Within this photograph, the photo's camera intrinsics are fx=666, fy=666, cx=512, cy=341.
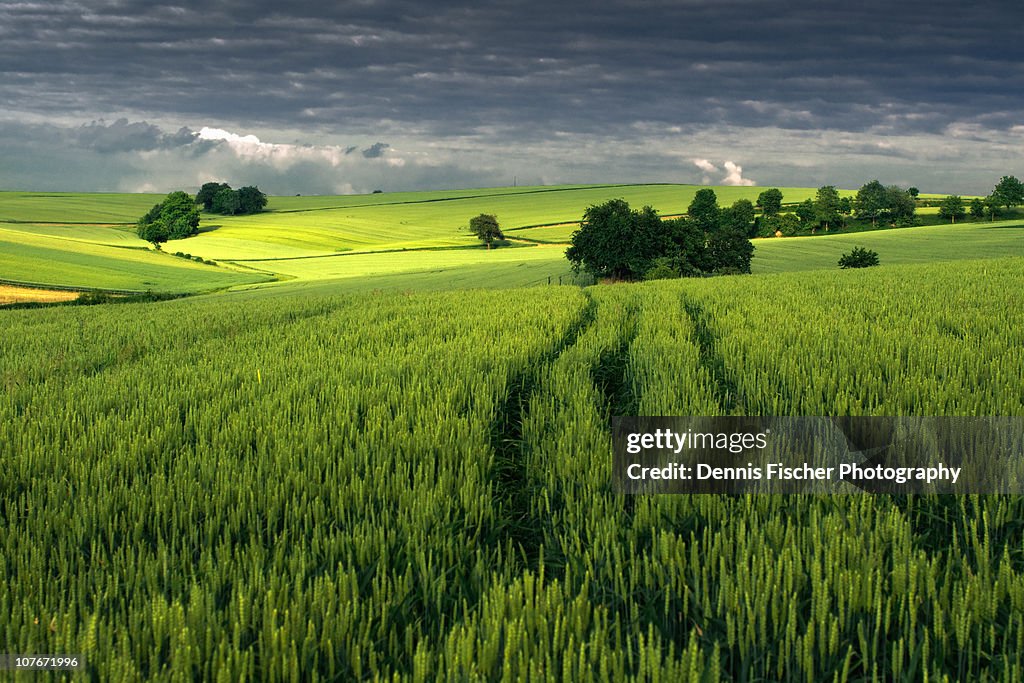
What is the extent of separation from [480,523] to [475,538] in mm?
118

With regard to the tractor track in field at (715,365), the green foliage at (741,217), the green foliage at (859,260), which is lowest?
the tractor track in field at (715,365)

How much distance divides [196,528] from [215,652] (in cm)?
113

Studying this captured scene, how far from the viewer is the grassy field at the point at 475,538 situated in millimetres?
2178

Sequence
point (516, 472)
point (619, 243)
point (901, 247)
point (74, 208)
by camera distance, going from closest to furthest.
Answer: point (516, 472) → point (619, 243) → point (901, 247) → point (74, 208)

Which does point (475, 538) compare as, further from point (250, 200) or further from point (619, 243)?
point (250, 200)

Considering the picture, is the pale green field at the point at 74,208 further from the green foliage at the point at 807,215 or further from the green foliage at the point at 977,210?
the green foliage at the point at 977,210

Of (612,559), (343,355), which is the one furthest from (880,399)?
(343,355)

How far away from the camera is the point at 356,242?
296ft

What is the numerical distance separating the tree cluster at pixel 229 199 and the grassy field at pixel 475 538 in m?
134

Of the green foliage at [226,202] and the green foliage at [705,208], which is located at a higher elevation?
the green foliage at [226,202]

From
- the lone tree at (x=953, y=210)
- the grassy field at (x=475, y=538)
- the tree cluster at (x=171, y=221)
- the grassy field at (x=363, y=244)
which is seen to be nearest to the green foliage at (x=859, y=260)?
the grassy field at (x=363, y=244)

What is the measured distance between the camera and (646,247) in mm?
51938

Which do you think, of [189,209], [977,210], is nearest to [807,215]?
[977,210]

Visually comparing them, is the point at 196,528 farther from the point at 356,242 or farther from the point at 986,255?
the point at 356,242
